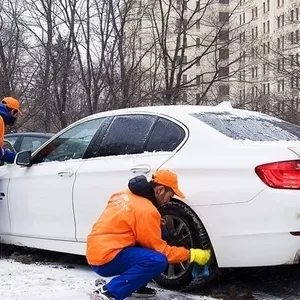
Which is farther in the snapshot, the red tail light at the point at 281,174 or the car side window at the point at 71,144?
the car side window at the point at 71,144

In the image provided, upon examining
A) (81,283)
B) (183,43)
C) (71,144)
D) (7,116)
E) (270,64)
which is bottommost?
(81,283)

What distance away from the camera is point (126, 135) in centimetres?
536

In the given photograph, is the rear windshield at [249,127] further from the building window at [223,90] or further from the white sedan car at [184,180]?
the building window at [223,90]

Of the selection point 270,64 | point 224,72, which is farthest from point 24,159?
point 270,64

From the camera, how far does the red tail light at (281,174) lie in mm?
4312

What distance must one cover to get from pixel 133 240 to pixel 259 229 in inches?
35.9

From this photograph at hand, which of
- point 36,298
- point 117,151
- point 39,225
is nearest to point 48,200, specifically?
point 39,225

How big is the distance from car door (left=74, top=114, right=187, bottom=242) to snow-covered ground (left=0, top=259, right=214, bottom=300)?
0.37 meters

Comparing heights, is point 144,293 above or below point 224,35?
below

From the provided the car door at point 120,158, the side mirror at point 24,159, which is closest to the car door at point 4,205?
the side mirror at point 24,159

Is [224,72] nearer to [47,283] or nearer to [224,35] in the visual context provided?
[224,35]

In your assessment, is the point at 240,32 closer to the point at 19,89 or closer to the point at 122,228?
the point at 19,89

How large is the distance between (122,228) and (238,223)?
88 cm

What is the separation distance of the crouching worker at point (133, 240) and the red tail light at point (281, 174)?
0.67m
